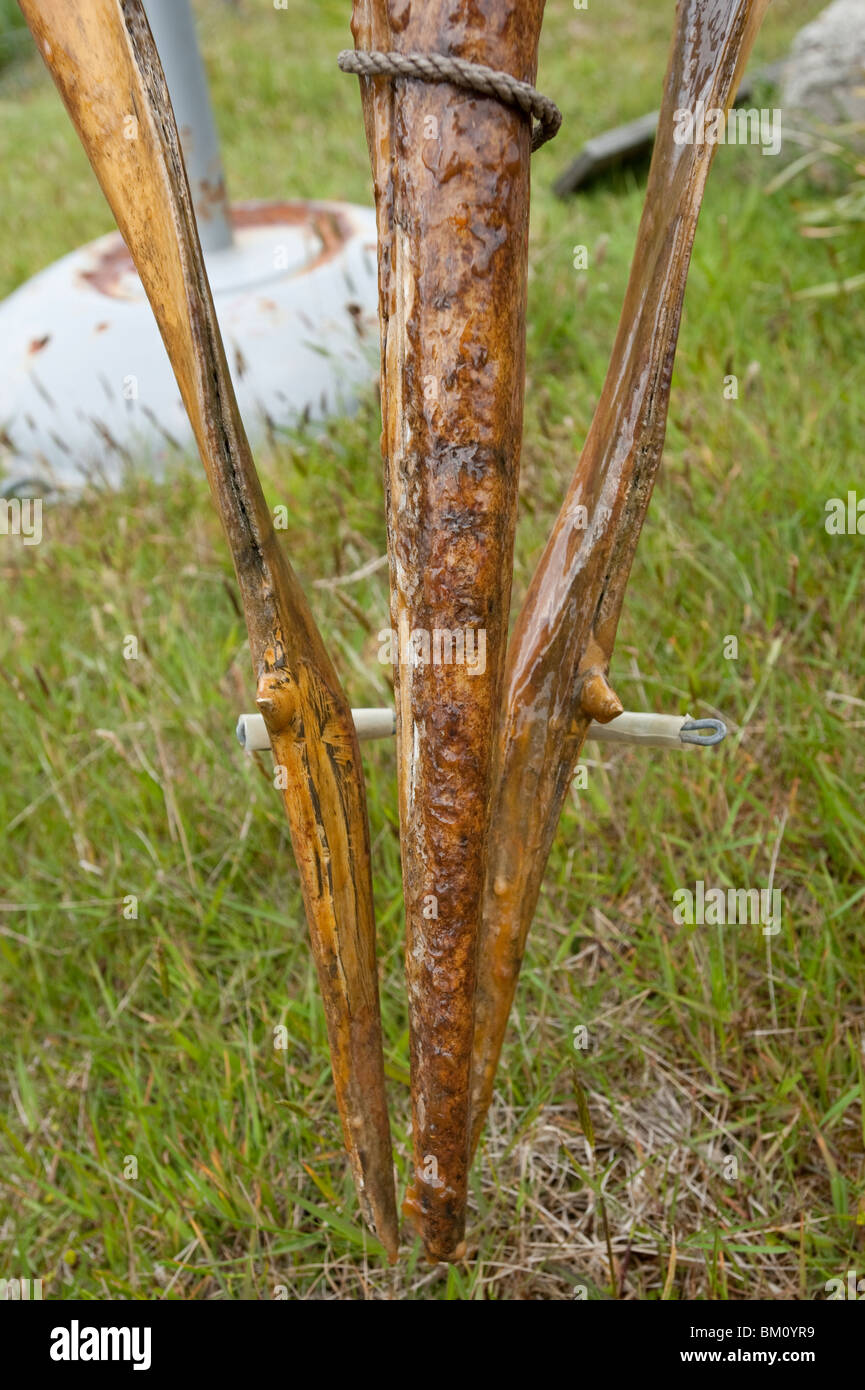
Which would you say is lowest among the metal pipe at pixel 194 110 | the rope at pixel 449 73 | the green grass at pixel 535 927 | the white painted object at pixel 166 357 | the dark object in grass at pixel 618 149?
the green grass at pixel 535 927

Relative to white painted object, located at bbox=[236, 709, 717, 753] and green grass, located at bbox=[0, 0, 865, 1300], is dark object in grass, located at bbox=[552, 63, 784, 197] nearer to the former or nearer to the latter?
green grass, located at bbox=[0, 0, 865, 1300]

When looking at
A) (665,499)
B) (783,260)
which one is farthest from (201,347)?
(783,260)

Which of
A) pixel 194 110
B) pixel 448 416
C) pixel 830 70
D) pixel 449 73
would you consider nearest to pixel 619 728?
pixel 448 416

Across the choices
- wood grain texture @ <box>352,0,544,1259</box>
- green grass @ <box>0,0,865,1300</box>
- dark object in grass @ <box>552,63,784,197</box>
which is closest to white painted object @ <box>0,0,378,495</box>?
green grass @ <box>0,0,865,1300</box>

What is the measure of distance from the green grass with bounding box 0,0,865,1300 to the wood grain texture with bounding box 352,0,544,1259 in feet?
1.69

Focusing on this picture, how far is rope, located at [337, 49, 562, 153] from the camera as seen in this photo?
0.91m

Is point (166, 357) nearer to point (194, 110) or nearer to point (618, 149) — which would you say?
point (194, 110)

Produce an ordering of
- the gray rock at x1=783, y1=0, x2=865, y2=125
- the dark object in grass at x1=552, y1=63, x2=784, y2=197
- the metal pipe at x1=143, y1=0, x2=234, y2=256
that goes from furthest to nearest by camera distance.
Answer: the dark object in grass at x1=552, y1=63, x2=784, y2=197
the gray rock at x1=783, y1=0, x2=865, y2=125
the metal pipe at x1=143, y1=0, x2=234, y2=256

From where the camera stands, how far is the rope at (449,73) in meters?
0.91

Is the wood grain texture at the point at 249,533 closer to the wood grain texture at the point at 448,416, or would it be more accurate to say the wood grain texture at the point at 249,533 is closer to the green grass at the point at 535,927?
the wood grain texture at the point at 448,416

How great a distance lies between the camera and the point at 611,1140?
1.54 metres

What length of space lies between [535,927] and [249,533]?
3.07 feet

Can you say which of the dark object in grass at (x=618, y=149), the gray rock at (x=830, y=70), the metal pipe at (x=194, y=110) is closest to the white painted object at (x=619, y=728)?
the metal pipe at (x=194, y=110)

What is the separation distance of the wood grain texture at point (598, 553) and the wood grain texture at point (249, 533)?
0.14 metres
